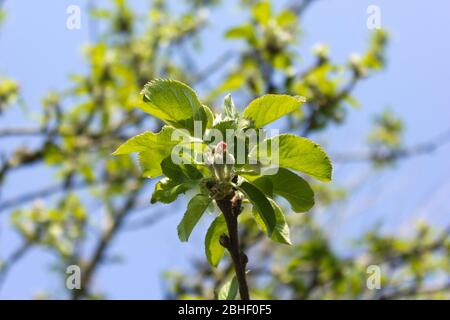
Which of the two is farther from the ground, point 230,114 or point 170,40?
point 170,40

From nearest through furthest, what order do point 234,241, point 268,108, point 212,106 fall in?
point 234,241
point 268,108
point 212,106

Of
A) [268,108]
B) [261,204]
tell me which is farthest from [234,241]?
[268,108]

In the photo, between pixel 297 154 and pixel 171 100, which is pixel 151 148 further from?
pixel 297 154

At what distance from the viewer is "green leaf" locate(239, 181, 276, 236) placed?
44.7 inches

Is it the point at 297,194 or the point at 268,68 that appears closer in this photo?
the point at 297,194

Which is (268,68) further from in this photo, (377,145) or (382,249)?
(377,145)

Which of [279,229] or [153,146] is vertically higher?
[153,146]

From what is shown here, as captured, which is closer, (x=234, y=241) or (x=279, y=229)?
(x=234, y=241)

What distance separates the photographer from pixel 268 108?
1223mm

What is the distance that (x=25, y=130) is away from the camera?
3875 millimetres

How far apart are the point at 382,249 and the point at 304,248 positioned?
968mm

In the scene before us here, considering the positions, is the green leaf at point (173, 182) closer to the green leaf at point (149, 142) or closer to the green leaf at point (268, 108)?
the green leaf at point (149, 142)

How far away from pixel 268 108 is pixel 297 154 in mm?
125
